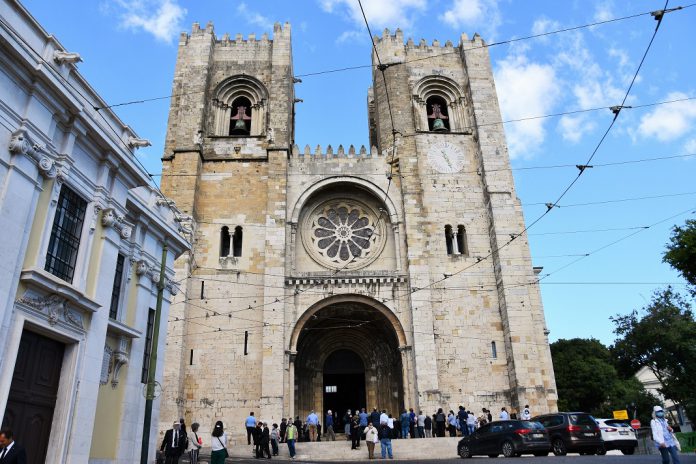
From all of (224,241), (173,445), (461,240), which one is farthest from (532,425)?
(224,241)

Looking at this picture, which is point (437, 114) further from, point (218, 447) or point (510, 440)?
point (218, 447)

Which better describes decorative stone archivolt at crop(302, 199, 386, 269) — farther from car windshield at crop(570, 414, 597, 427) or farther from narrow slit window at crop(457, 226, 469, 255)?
car windshield at crop(570, 414, 597, 427)

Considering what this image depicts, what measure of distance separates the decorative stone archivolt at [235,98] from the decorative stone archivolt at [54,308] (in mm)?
17175

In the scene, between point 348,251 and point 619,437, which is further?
point 348,251

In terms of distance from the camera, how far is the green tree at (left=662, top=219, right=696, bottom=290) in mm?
17141

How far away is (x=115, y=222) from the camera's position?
1105 cm

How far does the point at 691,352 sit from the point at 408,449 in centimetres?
2570

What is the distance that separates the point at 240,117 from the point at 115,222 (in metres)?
15.9

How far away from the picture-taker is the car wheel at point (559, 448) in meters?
13.5

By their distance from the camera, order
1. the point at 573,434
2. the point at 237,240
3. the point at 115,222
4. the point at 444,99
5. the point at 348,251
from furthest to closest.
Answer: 1. the point at 444,99
2. the point at 348,251
3. the point at 237,240
4. the point at 573,434
5. the point at 115,222

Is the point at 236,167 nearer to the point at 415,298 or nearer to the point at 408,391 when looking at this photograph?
the point at 415,298

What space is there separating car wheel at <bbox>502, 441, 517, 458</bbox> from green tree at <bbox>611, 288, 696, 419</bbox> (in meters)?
26.5

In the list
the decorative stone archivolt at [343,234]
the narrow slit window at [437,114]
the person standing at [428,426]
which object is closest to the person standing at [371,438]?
the person standing at [428,426]

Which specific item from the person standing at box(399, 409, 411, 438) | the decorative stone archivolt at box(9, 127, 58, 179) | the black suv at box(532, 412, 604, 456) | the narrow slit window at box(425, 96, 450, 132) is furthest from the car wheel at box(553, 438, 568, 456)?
the narrow slit window at box(425, 96, 450, 132)
